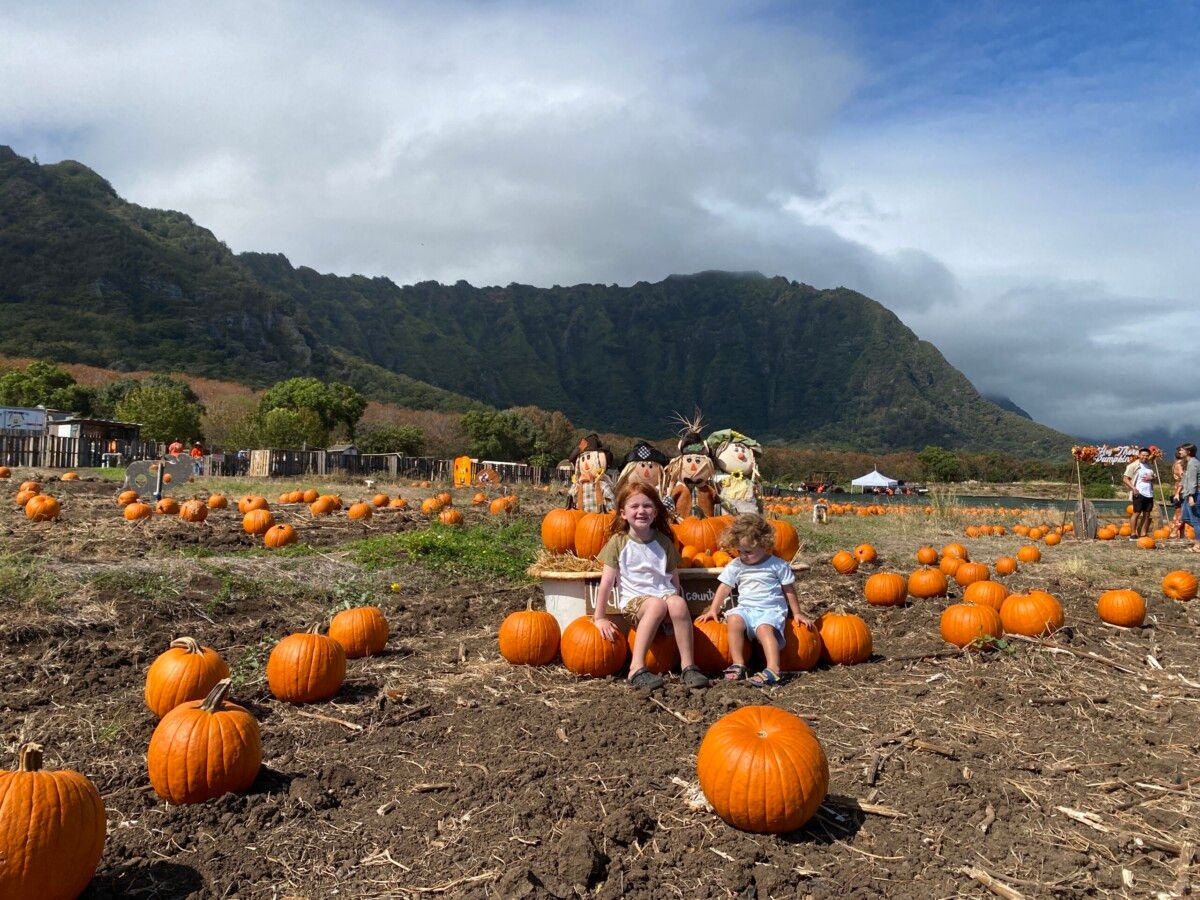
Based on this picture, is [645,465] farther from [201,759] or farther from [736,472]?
[201,759]

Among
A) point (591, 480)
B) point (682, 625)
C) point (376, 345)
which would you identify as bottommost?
point (682, 625)

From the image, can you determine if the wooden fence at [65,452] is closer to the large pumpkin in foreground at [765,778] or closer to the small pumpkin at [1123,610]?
the small pumpkin at [1123,610]


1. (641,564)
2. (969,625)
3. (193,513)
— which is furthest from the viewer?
(193,513)

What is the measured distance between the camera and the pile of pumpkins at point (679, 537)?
6.22m

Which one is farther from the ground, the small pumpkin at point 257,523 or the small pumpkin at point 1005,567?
the small pumpkin at point 257,523

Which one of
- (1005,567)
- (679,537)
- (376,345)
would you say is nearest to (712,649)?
(679,537)

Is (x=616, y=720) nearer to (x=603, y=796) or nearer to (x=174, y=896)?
(x=603, y=796)

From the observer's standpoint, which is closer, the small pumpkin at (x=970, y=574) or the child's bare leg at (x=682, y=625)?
the child's bare leg at (x=682, y=625)

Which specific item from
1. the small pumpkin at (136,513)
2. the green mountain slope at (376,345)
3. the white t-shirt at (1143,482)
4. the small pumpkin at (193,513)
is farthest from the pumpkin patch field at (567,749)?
the green mountain slope at (376,345)

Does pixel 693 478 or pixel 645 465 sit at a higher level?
pixel 645 465

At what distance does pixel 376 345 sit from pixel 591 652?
172 meters

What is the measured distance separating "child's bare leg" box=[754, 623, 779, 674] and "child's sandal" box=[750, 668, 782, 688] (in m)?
0.04

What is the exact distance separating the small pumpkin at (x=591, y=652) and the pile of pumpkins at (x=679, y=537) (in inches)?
35.2

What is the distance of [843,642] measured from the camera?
17.4 feet
